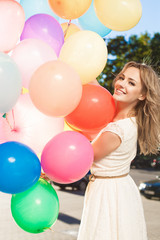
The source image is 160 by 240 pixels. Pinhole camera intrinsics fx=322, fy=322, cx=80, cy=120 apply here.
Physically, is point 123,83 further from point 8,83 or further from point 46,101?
point 8,83

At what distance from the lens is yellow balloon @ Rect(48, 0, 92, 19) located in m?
2.41

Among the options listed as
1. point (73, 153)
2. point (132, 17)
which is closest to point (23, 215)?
point (73, 153)

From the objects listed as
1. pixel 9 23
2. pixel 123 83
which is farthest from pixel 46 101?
pixel 123 83

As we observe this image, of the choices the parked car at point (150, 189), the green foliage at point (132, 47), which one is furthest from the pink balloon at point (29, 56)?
the green foliage at point (132, 47)

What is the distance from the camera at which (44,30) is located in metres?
2.43

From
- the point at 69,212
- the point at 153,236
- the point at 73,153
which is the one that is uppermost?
the point at 73,153

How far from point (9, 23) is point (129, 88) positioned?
0.99 m

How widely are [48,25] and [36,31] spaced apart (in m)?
0.11

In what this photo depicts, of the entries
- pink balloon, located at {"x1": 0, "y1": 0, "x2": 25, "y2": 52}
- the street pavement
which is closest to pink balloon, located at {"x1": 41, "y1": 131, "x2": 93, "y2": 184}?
pink balloon, located at {"x1": 0, "y1": 0, "x2": 25, "y2": 52}

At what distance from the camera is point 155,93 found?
97.4 inches

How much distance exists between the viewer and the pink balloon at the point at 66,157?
2059 mm

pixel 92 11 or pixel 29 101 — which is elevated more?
pixel 92 11

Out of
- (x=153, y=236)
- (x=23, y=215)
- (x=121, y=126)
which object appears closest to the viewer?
(x=23, y=215)

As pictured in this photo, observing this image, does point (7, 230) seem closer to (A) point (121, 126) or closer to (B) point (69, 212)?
(B) point (69, 212)
